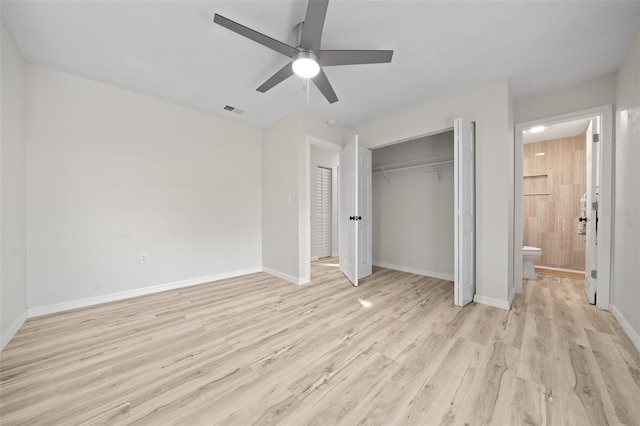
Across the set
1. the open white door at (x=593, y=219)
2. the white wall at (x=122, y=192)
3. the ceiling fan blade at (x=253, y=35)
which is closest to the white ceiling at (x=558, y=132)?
the open white door at (x=593, y=219)

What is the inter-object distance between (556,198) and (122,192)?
683 cm

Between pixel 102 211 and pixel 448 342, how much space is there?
373cm

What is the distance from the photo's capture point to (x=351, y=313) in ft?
7.99

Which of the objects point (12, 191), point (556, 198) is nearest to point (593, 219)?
point (556, 198)

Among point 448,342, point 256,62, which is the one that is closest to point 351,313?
point 448,342

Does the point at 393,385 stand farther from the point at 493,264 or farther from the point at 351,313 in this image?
the point at 493,264

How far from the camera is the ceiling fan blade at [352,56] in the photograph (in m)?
1.78

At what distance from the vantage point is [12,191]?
6.67 ft

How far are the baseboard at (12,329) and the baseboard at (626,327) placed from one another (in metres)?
4.77

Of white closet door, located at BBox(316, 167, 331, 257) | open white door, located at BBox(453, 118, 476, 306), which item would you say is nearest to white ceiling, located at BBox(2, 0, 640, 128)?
open white door, located at BBox(453, 118, 476, 306)

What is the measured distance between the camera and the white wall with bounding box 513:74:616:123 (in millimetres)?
2510

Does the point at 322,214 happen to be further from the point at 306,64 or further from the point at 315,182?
the point at 306,64

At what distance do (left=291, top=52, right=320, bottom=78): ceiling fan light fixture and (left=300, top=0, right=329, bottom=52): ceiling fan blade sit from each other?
0.17 ft

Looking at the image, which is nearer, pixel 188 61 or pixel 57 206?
pixel 188 61
